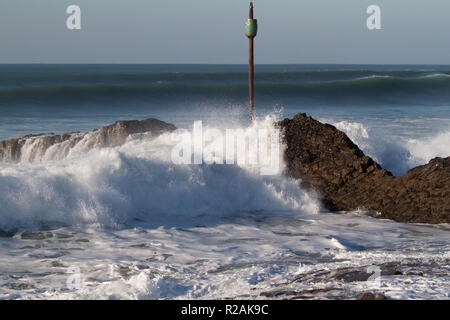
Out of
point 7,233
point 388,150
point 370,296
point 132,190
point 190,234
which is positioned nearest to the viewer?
point 370,296

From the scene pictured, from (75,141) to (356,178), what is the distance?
6275 millimetres

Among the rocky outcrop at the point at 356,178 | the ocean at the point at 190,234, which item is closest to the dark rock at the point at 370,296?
the ocean at the point at 190,234

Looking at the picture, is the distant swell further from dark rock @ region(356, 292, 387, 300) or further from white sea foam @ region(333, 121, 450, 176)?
dark rock @ region(356, 292, 387, 300)

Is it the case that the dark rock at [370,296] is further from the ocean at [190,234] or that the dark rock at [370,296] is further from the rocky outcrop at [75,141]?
the rocky outcrop at [75,141]

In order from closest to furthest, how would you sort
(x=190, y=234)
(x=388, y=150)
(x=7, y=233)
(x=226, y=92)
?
(x=7, y=233) < (x=190, y=234) < (x=388, y=150) < (x=226, y=92)

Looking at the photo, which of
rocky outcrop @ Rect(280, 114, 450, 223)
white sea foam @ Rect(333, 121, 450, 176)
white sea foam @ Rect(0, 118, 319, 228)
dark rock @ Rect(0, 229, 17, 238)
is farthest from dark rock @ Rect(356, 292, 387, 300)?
white sea foam @ Rect(333, 121, 450, 176)

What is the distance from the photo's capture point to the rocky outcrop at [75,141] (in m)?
11.9

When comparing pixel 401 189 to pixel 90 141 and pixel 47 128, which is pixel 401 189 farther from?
pixel 47 128

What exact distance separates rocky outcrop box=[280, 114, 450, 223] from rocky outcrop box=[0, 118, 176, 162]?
145 inches

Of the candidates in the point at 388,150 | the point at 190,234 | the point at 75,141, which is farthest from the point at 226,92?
the point at 190,234

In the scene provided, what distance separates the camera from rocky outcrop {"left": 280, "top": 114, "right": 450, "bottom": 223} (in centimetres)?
779

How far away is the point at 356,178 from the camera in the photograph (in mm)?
8578

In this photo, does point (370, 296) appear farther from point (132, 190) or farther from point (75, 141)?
point (75, 141)
